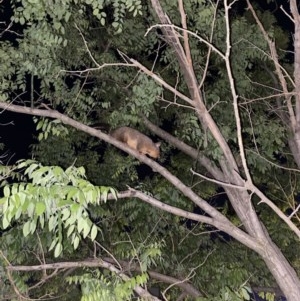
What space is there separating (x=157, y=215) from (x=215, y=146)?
2202 millimetres

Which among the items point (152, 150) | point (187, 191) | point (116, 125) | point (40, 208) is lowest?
point (152, 150)

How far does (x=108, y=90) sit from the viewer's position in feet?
20.2

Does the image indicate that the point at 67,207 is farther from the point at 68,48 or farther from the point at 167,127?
the point at 167,127

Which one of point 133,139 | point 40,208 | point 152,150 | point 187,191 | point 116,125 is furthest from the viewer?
point 152,150

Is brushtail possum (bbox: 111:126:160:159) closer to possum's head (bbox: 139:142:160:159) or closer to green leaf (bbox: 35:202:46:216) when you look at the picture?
possum's head (bbox: 139:142:160:159)

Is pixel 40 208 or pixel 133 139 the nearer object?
pixel 40 208

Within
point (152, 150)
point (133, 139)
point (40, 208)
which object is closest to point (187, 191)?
point (133, 139)

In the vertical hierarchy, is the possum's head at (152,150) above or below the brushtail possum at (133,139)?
below

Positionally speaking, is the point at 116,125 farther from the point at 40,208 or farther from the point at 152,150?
the point at 40,208

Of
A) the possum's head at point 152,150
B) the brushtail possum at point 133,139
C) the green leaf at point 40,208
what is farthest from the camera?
the possum's head at point 152,150

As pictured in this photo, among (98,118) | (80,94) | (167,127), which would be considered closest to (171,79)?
(167,127)

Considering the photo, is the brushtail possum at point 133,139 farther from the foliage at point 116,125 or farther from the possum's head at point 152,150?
the foliage at point 116,125

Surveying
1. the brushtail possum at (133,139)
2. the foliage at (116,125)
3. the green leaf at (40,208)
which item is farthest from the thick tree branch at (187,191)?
the green leaf at (40,208)

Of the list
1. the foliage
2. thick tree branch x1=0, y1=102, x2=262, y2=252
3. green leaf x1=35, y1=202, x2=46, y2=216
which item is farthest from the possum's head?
green leaf x1=35, y1=202, x2=46, y2=216
